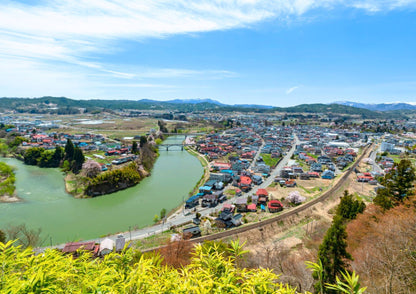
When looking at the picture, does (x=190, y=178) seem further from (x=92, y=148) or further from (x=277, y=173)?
(x=92, y=148)

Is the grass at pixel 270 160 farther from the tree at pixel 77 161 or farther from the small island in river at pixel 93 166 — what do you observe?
the tree at pixel 77 161

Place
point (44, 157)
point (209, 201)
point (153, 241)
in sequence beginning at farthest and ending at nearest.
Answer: point (44, 157) < point (209, 201) < point (153, 241)

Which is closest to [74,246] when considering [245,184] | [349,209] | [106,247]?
[106,247]

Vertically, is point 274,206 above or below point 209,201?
above

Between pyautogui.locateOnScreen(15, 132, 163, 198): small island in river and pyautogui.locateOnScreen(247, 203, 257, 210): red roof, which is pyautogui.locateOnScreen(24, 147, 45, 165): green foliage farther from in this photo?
pyautogui.locateOnScreen(247, 203, 257, 210): red roof

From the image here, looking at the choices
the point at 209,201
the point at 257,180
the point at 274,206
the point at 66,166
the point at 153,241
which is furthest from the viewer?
the point at 66,166

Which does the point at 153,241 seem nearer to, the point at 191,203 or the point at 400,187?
the point at 191,203

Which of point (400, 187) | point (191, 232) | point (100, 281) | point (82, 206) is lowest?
point (82, 206)

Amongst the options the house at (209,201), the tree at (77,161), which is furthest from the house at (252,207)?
the tree at (77,161)

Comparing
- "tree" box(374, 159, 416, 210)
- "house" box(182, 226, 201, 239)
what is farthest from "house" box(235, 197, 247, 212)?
"tree" box(374, 159, 416, 210)
